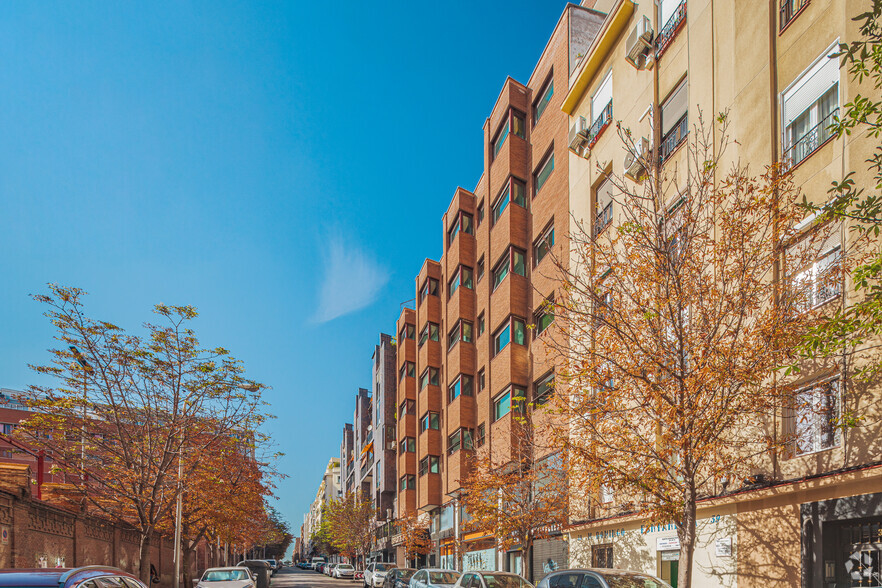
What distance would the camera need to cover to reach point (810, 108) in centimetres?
1323

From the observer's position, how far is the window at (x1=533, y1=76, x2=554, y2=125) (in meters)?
29.6

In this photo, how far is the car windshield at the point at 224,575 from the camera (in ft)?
78.5

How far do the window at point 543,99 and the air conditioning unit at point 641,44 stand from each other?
9.24 meters

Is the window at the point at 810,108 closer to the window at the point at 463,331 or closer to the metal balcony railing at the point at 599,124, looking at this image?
the metal balcony railing at the point at 599,124

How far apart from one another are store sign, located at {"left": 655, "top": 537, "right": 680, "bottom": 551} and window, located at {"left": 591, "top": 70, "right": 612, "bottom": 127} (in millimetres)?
12759

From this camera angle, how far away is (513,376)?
94.4 ft

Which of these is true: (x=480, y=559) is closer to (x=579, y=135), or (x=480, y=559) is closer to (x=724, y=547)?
(x=579, y=135)

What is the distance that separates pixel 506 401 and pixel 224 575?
12.4 meters

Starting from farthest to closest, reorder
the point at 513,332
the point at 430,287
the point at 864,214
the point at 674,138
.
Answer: the point at 430,287 → the point at 513,332 → the point at 674,138 → the point at 864,214

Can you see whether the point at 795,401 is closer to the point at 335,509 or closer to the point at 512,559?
the point at 512,559

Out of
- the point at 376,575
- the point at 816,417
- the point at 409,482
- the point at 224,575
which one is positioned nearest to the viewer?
the point at 816,417

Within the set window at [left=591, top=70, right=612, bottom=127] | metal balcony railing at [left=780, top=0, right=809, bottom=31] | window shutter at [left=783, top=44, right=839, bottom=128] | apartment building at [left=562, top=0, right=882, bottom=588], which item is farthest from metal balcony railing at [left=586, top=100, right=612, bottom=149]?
window shutter at [left=783, top=44, right=839, bottom=128]

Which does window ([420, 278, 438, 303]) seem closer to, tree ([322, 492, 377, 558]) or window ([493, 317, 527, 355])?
window ([493, 317, 527, 355])

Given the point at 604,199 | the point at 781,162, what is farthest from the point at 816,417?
the point at 604,199
